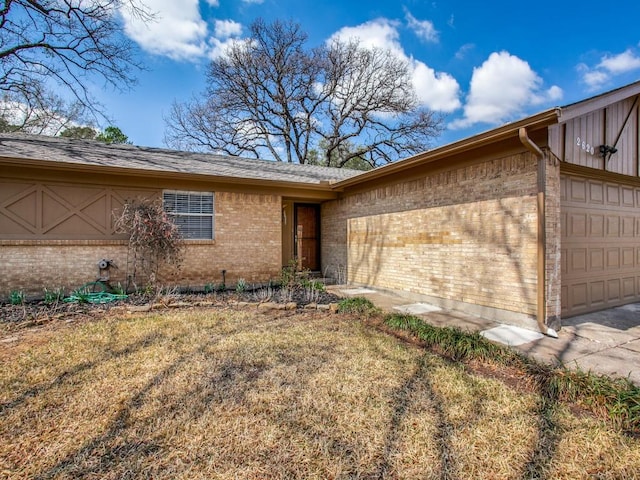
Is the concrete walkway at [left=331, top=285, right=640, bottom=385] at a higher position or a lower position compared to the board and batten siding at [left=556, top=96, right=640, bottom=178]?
lower

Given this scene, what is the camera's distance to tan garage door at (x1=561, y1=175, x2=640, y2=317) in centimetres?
586

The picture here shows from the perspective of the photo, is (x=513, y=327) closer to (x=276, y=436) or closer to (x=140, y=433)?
(x=276, y=436)

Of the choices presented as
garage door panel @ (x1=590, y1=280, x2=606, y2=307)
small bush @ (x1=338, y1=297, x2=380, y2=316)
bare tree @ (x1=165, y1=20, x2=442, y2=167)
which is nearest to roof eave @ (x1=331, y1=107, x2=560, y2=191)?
small bush @ (x1=338, y1=297, x2=380, y2=316)

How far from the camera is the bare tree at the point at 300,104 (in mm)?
23047

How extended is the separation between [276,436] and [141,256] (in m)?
7.13

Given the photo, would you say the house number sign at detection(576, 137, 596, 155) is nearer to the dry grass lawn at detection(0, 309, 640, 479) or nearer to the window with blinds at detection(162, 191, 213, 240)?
the dry grass lawn at detection(0, 309, 640, 479)

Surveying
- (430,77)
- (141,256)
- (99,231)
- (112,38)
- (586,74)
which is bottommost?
(141,256)

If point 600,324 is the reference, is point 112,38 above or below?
above

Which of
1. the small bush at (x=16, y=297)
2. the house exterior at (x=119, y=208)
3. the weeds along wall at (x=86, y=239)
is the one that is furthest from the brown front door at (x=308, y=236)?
the small bush at (x=16, y=297)

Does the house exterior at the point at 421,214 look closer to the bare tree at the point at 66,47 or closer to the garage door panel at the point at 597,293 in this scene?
the garage door panel at the point at 597,293

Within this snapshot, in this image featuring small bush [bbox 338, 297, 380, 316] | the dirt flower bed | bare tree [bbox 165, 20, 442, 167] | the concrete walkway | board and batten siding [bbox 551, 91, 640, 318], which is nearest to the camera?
the concrete walkway

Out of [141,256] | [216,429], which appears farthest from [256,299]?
[216,429]

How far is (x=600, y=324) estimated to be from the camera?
5512 millimetres

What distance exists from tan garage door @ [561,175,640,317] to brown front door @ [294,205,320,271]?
7.21 m
